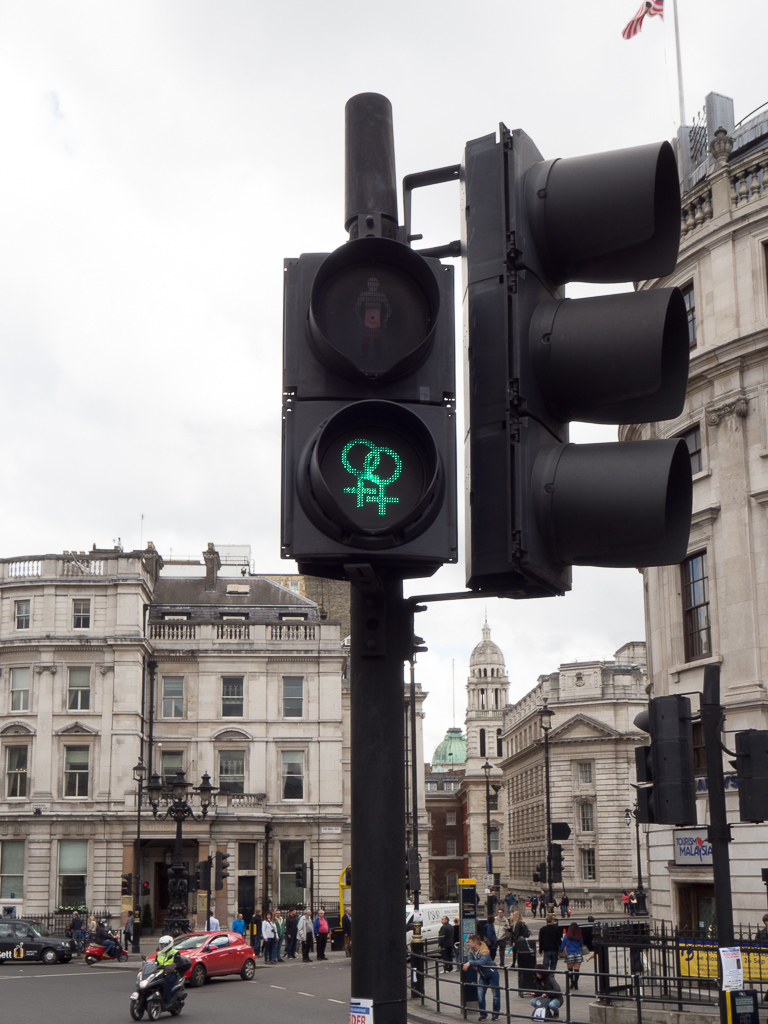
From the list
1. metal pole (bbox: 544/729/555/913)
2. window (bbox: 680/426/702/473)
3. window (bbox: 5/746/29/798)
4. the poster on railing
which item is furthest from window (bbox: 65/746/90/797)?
the poster on railing

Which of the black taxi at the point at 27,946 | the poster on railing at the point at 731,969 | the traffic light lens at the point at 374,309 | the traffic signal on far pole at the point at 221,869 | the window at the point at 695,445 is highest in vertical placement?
the window at the point at 695,445

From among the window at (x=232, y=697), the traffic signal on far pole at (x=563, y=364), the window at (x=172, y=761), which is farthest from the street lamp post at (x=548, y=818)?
the traffic signal on far pole at (x=563, y=364)

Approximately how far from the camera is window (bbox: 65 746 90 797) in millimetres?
61875

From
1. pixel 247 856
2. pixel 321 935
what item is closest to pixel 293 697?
pixel 247 856

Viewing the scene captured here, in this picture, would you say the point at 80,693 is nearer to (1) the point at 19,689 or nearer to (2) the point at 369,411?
(1) the point at 19,689

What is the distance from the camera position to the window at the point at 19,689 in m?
63.2

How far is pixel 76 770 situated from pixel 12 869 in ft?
18.4

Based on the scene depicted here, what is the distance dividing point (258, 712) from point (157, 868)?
965 cm

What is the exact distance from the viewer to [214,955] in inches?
1336

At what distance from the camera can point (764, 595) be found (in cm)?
2916

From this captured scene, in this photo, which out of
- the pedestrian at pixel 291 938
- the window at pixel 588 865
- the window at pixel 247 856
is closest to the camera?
the pedestrian at pixel 291 938

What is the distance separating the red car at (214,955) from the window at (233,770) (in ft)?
99.4

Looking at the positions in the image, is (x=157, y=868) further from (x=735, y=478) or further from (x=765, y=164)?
(x=765, y=164)

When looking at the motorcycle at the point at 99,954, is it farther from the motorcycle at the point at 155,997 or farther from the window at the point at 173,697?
the window at the point at 173,697
